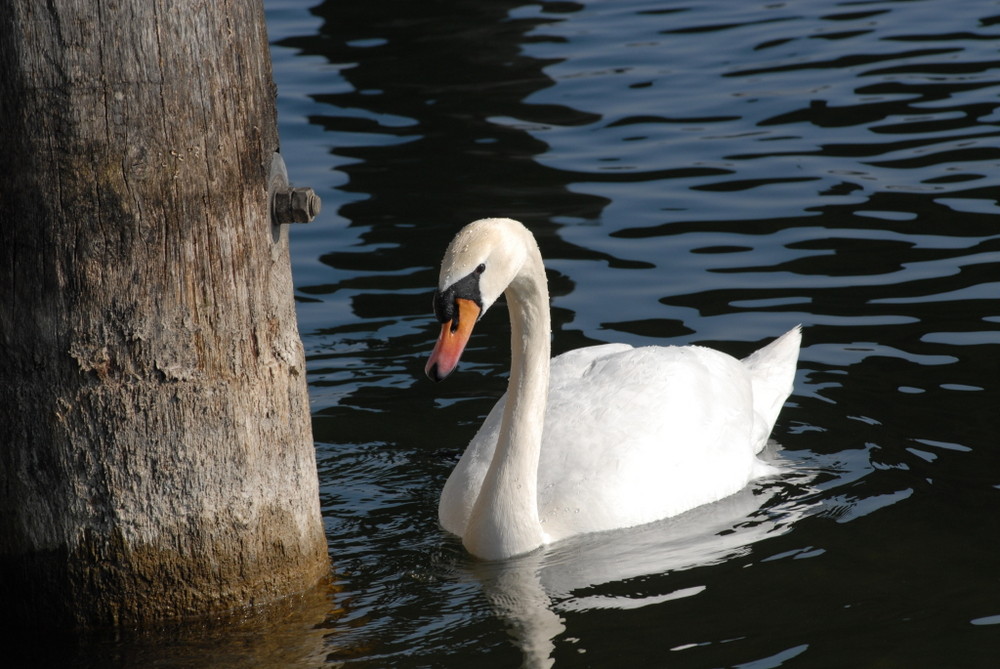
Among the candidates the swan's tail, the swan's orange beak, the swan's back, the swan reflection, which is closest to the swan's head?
the swan's orange beak

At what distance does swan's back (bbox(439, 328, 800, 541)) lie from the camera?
6.28 m

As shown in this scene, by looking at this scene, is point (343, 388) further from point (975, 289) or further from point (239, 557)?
point (975, 289)

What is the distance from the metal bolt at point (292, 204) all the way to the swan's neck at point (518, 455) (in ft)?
3.49

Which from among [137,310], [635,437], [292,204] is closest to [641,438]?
[635,437]

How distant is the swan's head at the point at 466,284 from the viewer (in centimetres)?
521

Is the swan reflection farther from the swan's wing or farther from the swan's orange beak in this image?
the swan's orange beak

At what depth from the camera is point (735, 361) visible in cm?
739

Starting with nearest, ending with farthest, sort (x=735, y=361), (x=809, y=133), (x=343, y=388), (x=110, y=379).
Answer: (x=110, y=379) < (x=735, y=361) < (x=343, y=388) < (x=809, y=133)

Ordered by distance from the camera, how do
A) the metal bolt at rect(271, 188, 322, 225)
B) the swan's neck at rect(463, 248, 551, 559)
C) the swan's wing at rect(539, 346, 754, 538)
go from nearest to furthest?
the metal bolt at rect(271, 188, 322, 225)
the swan's neck at rect(463, 248, 551, 559)
the swan's wing at rect(539, 346, 754, 538)

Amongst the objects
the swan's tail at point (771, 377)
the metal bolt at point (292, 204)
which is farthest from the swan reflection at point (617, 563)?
the metal bolt at point (292, 204)

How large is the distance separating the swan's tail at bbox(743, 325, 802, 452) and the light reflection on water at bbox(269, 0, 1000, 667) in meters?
0.19

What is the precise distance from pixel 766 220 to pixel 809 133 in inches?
76.1

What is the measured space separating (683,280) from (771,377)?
70.7 inches

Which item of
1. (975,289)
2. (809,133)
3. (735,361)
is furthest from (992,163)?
(735,361)
